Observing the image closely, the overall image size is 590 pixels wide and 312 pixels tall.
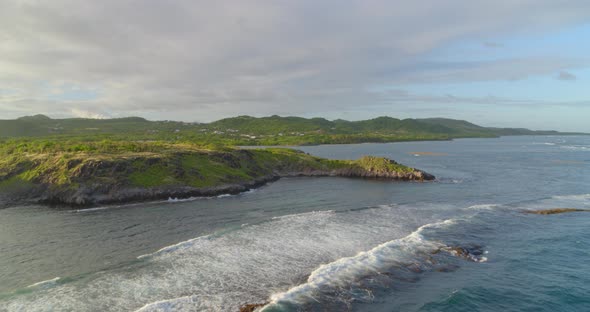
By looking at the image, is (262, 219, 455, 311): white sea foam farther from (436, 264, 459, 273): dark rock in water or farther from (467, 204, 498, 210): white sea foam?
(467, 204, 498, 210): white sea foam

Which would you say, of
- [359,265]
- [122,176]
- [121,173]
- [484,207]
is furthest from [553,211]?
[121,173]

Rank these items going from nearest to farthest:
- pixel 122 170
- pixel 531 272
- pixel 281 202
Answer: pixel 531 272 → pixel 281 202 → pixel 122 170

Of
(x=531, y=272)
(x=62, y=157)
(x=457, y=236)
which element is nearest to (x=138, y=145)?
(x=62, y=157)

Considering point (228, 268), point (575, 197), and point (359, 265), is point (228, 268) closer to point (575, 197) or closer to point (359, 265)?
point (359, 265)

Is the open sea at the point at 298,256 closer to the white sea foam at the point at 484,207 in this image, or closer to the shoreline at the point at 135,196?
the white sea foam at the point at 484,207

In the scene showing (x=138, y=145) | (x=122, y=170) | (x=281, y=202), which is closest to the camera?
(x=281, y=202)

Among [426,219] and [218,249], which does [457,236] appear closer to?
[426,219]

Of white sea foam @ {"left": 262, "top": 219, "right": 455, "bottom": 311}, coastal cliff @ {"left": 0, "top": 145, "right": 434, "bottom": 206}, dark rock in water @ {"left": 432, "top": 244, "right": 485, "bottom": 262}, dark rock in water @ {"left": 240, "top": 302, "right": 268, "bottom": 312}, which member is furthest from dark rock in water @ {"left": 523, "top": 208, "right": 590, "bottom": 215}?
dark rock in water @ {"left": 240, "top": 302, "right": 268, "bottom": 312}

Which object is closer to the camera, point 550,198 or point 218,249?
point 218,249

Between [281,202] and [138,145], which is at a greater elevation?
[138,145]
